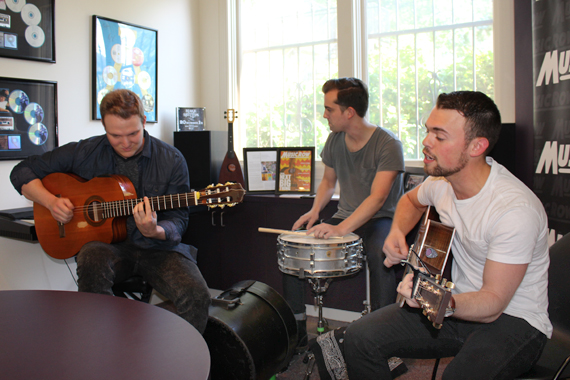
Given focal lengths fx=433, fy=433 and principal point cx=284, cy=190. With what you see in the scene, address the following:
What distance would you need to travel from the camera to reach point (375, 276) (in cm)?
238

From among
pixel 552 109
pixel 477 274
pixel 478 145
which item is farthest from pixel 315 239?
pixel 552 109

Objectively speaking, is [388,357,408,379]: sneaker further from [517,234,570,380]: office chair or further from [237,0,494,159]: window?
[237,0,494,159]: window

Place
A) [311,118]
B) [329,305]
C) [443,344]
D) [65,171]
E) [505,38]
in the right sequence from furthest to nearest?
1. [311,118]
2. [329,305]
3. [505,38]
4. [65,171]
5. [443,344]

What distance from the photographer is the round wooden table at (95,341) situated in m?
0.97

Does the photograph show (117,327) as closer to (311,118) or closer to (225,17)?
(311,118)

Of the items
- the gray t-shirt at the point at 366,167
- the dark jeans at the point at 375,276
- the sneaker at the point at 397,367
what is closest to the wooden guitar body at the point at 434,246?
the dark jeans at the point at 375,276

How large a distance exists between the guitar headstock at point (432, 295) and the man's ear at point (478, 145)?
545 millimetres

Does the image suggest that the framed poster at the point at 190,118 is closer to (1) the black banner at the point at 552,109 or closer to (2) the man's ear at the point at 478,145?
(1) the black banner at the point at 552,109

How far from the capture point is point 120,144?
7.68 ft

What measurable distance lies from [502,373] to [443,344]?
25cm

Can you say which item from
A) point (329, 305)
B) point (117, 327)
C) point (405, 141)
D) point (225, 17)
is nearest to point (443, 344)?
point (117, 327)

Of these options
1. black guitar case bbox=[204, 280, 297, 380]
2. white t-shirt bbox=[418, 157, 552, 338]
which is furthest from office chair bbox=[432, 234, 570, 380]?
black guitar case bbox=[204, 280, 297, 380]

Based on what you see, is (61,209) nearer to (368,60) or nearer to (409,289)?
(409,289)

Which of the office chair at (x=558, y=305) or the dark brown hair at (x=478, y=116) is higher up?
the dark brown hair at (x=478, y=116)
